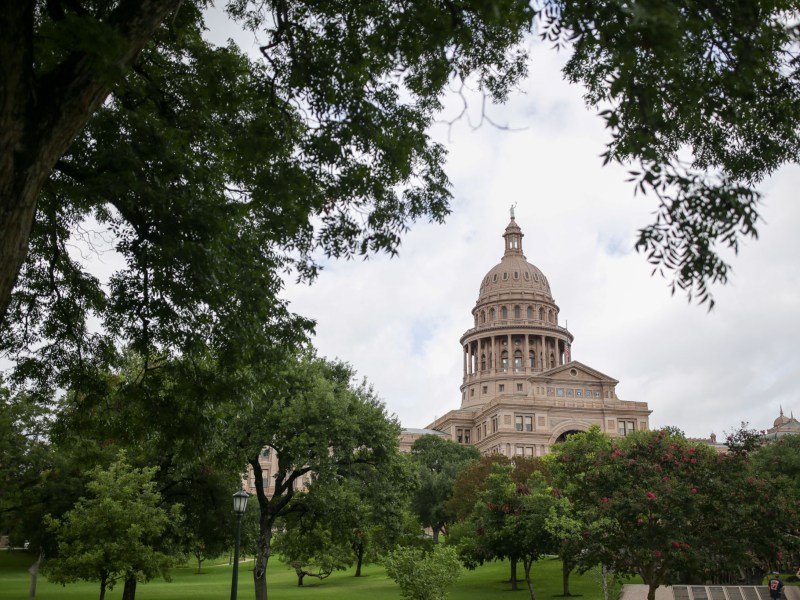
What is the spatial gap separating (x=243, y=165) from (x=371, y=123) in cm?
295

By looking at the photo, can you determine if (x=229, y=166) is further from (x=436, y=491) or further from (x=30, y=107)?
(x=436, y=491)

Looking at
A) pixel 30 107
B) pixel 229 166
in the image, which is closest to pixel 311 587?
pixel 229 166

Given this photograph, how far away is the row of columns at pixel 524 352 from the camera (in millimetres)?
123562

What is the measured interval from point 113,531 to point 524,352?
101 meters

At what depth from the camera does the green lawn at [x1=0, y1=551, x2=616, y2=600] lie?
3916 centimetres

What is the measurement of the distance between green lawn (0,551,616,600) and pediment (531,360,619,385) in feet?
181

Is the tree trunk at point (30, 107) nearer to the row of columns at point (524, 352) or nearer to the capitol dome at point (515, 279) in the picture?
the row of columns at point (524, 352)

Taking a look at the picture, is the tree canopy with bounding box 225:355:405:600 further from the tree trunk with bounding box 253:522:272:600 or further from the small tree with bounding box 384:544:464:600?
the small tree with bounding box 384:544:464:600

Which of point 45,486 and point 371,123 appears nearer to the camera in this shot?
point 371,123

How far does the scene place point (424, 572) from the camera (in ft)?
94.5

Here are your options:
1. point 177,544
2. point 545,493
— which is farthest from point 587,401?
point 177,544

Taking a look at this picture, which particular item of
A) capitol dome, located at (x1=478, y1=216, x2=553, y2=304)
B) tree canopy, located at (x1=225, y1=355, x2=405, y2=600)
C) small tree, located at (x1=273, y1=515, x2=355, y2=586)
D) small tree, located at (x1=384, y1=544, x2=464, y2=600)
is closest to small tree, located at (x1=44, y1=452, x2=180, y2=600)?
tree canopy, located at (x1=225, y1=355, x2=405, y2=600)

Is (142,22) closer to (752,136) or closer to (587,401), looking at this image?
(752,136)

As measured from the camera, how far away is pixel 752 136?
1161 centimetres
